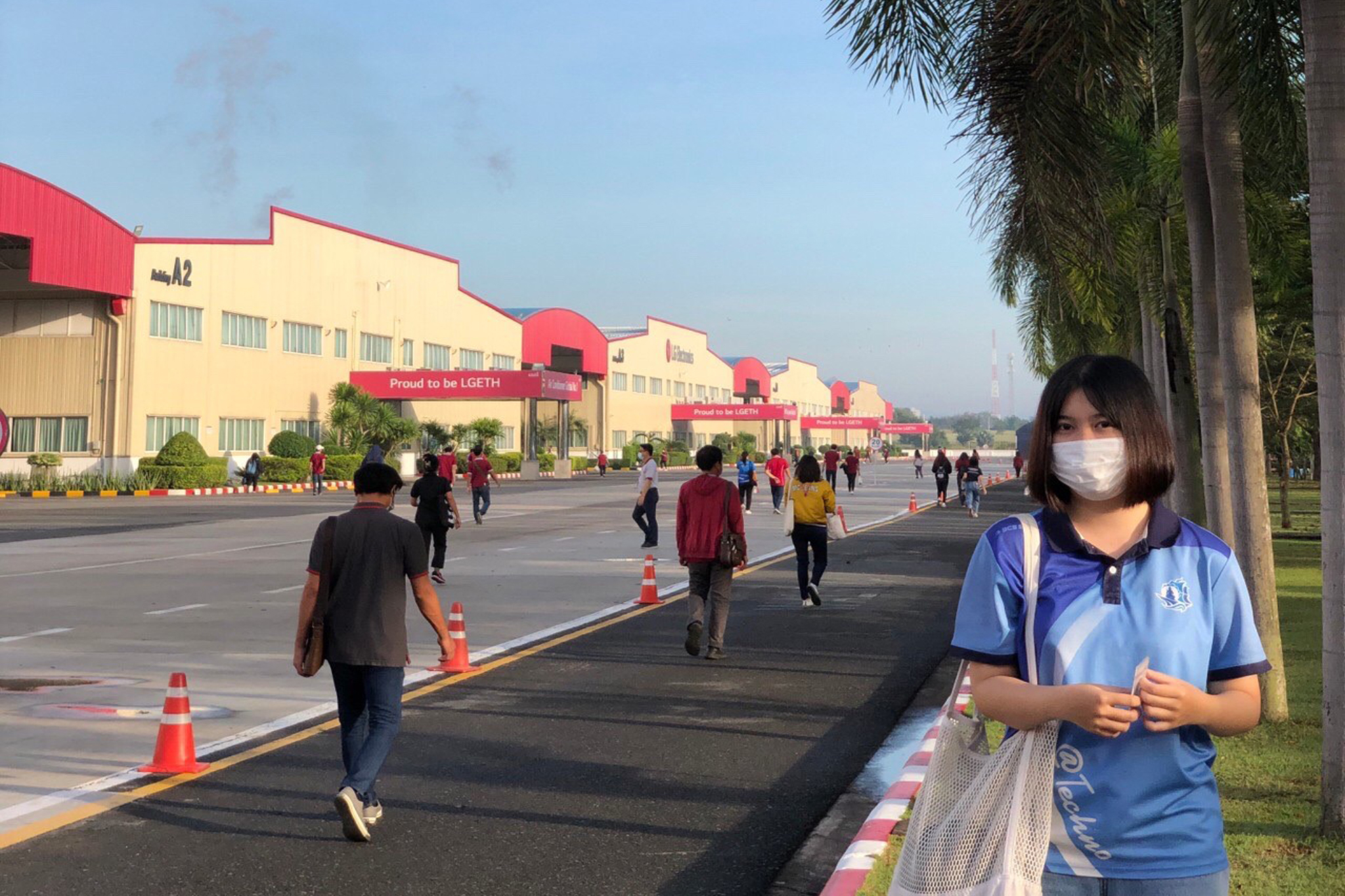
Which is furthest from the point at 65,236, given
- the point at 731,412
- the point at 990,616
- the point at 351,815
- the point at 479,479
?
the point at 731,412

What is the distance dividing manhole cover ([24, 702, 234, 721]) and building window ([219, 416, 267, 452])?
46.9 m

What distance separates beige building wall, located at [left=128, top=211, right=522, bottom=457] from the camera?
51.4 metres

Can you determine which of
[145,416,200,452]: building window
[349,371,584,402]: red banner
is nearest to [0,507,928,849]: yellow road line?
[145,416,200,452]: building window

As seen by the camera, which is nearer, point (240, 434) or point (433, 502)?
point (433, 502)

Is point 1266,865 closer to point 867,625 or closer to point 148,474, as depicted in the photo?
point 867,625

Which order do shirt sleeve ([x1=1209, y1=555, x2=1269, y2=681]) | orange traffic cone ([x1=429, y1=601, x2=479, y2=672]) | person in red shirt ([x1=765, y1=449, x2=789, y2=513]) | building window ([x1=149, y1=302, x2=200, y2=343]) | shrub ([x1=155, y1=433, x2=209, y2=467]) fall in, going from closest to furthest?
shirt sleeve ([x1=1209, y1=555, x2=1269, y2=681]) → orange traffic cone ([x1=429, y1=601, x2=479, y2=672]) → person in red shirt ([x1=765, y1=449, x2=789, y2=513]) → shrub ([x1=155, y1=433, x2=209, y2=467]) → building window ([x1=149, y1=302, x2=200, y2=343])

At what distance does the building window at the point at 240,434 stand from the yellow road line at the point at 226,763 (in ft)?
145

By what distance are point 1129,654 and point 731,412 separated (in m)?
107

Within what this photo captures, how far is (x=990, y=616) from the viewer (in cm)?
274

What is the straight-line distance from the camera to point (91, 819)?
6.66m

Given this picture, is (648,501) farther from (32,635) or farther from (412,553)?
(412,553)

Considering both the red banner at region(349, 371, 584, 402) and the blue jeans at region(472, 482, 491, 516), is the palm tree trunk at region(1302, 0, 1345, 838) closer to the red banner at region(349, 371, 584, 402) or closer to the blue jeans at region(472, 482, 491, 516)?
the blue jeans at region(472, 482, 491, 516)

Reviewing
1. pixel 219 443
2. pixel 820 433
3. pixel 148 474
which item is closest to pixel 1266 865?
pixel 148 474

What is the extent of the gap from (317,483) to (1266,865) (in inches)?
1718
